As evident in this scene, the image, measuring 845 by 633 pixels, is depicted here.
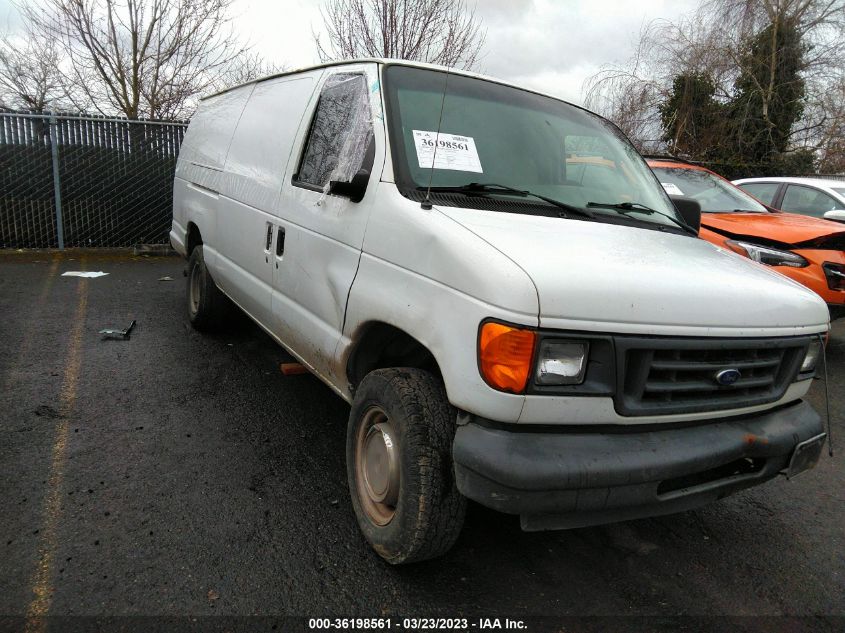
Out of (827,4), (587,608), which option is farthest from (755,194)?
(827,4)

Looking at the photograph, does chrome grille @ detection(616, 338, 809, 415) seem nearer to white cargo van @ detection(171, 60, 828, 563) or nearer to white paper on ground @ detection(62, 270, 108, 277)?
white cargo van @ detection(171, 60, 828, 563)

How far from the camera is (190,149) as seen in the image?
18.9ft

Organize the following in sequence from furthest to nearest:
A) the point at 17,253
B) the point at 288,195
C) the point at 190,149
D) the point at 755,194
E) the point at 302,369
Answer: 1. the point at 17,253
2. the point at 755,194
3. the point at 190,149
4. the point at 302,369
5. the point at 288,195

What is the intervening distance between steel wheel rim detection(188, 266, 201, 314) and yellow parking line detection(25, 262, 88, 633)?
0.97 meters

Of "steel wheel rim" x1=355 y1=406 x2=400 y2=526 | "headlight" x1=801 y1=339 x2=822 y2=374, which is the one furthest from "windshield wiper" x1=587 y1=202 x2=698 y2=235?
"steel wheel rim" x1=355 y1=406 x2=400 y2=526

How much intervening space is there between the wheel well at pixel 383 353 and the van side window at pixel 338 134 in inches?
29.0

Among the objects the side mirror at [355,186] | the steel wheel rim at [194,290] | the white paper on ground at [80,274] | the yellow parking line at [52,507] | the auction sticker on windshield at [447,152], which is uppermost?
the auction sticker on windshield at [447,152]

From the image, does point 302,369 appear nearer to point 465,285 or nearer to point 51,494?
point 51,494

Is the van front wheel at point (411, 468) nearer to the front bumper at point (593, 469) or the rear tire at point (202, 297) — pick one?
the front bumper at point (593, 469)

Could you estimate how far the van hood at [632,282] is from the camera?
2057 millimetres

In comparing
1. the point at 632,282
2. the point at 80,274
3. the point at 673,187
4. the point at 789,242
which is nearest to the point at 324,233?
the point at 632,282

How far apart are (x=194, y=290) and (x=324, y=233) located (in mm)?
2937

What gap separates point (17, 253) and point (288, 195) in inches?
306

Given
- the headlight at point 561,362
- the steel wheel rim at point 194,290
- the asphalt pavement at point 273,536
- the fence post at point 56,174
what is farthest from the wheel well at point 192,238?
the fence post at point 56,174
